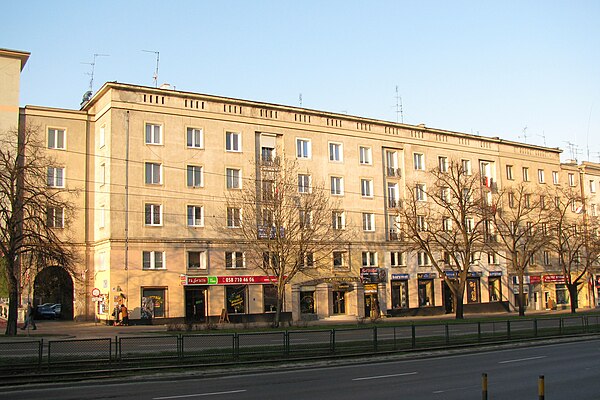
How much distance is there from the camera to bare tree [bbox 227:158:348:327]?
43719mm

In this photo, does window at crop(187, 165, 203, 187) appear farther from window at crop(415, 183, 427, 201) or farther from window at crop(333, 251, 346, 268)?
window at crop(415, 183, 427, 201)

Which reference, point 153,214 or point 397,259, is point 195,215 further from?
point 397,259

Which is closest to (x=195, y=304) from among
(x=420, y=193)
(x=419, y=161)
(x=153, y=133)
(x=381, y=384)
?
(x=153, y=133)

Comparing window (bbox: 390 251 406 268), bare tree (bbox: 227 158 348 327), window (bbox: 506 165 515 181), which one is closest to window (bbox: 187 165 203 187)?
bare tree (bbox: 227 158 348 327)

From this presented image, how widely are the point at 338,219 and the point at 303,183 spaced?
5.06 m

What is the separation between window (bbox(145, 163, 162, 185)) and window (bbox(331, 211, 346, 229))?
16008 millimetres

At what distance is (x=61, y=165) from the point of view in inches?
2000

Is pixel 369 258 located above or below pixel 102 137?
below

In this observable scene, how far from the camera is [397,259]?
6125cm

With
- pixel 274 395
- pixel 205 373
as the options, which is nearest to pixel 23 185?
pixel 205 373

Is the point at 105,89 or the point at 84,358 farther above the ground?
the point at 105,89

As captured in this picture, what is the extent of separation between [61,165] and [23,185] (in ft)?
48.5

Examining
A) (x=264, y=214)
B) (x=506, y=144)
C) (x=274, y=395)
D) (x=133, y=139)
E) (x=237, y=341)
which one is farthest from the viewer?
(x=506, y=144)

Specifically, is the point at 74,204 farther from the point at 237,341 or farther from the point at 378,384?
the point at 378,384
